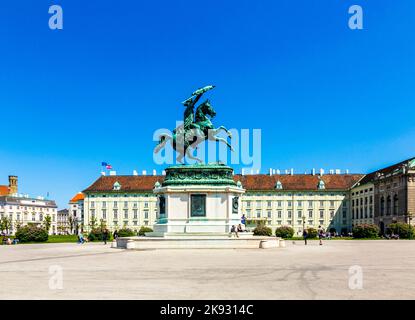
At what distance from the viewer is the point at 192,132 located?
39188mm

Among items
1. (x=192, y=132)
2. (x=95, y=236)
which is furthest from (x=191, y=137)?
(x=95, y=236)

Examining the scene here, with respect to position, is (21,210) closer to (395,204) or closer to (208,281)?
(395,204)

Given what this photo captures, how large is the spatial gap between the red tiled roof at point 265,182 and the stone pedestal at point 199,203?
85386 millimetres

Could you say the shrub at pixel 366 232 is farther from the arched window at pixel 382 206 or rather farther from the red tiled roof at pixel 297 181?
the red tiled roof at pixel 297 181

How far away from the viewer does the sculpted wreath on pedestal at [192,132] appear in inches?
1545

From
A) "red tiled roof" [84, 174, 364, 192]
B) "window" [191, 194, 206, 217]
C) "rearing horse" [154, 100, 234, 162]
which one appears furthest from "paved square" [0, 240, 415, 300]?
"red tiled roof" [84, 174, 364, 192]

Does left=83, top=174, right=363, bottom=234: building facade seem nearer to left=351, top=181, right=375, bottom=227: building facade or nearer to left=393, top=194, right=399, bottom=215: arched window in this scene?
left=351, top=181, right=375, bottom=227: building facade

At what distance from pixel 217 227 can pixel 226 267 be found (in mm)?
16355

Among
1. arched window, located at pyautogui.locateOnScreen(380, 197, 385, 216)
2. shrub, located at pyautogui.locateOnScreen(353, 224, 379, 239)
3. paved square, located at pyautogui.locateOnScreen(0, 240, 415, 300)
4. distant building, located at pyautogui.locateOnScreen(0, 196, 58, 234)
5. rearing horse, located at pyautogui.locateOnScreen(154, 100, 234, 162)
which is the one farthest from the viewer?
distant building, located at pyautogui.locateOnScreen(0, 196, 58, 234)

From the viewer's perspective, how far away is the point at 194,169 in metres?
38.4

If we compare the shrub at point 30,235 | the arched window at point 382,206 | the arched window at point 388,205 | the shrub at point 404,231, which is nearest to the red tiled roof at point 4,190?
the shrub at point 30,235

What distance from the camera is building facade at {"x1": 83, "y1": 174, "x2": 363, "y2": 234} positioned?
123938 millimetres
